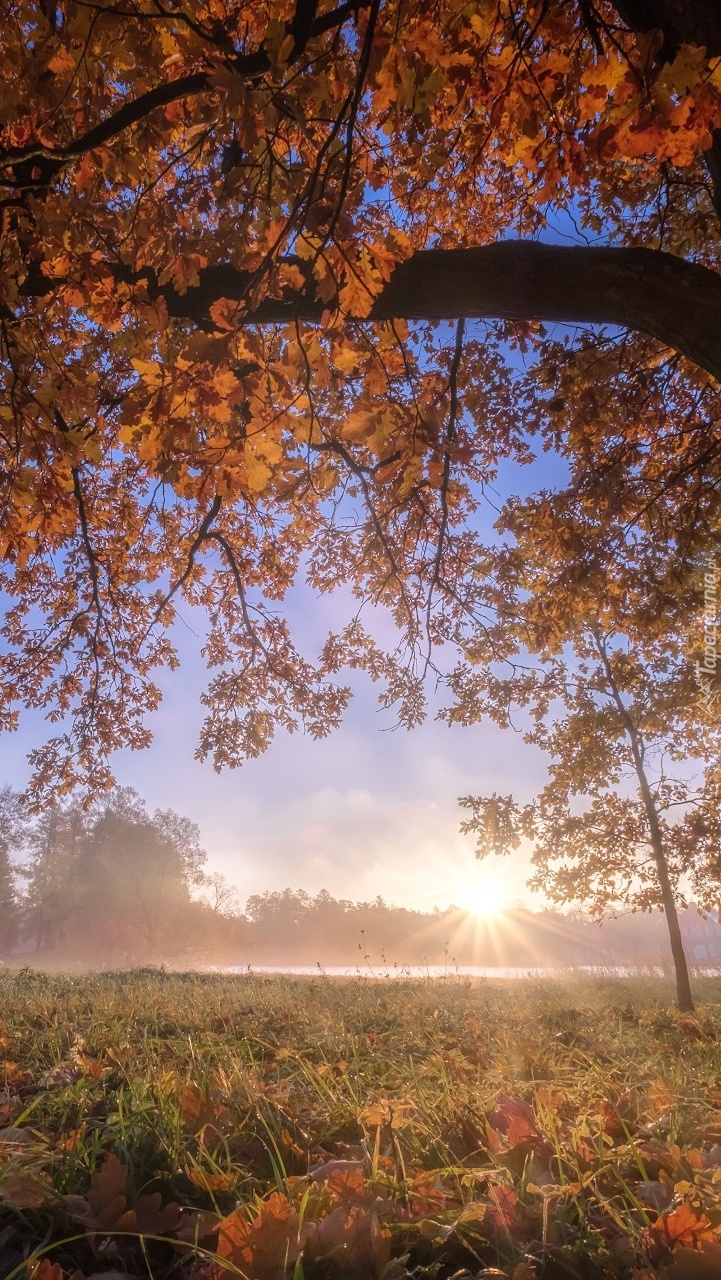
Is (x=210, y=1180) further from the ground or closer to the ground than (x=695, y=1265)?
closer to the ground

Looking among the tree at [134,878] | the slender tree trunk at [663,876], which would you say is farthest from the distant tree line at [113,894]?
the slender tree trunk at [663,876]

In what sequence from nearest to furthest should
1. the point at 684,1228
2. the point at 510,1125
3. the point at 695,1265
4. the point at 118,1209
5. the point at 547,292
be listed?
the point at 695,1265 < the point at 684,1228 < the point at 118,1209 < the point at 510,1125 < the point at 547,292

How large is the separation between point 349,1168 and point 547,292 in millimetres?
3862

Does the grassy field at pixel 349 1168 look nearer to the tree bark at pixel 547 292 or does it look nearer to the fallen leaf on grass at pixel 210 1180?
the fallen leaf on grass at pixel 210 1180

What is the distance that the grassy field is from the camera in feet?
4.08

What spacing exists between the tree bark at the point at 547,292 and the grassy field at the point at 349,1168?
3.39m

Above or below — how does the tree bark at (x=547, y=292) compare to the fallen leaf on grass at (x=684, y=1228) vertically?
above

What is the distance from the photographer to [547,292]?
129 inches

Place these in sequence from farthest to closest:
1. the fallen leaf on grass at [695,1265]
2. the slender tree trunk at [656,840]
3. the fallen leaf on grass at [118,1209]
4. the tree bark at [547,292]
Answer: the slender tree trunk at [656,840] → the tree bark at [547,292] → the fallen leaf on grass at [118,1209] → the fallen leaf on grass at [695,1265]

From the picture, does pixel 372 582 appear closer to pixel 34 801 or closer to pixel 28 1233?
pixel 28 1233

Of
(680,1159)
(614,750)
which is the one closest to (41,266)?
(680,1159)

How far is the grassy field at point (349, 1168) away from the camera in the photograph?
1242 millimetres

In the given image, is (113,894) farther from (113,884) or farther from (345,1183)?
(345,1183)

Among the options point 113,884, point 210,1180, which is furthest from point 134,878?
point 210,1180
